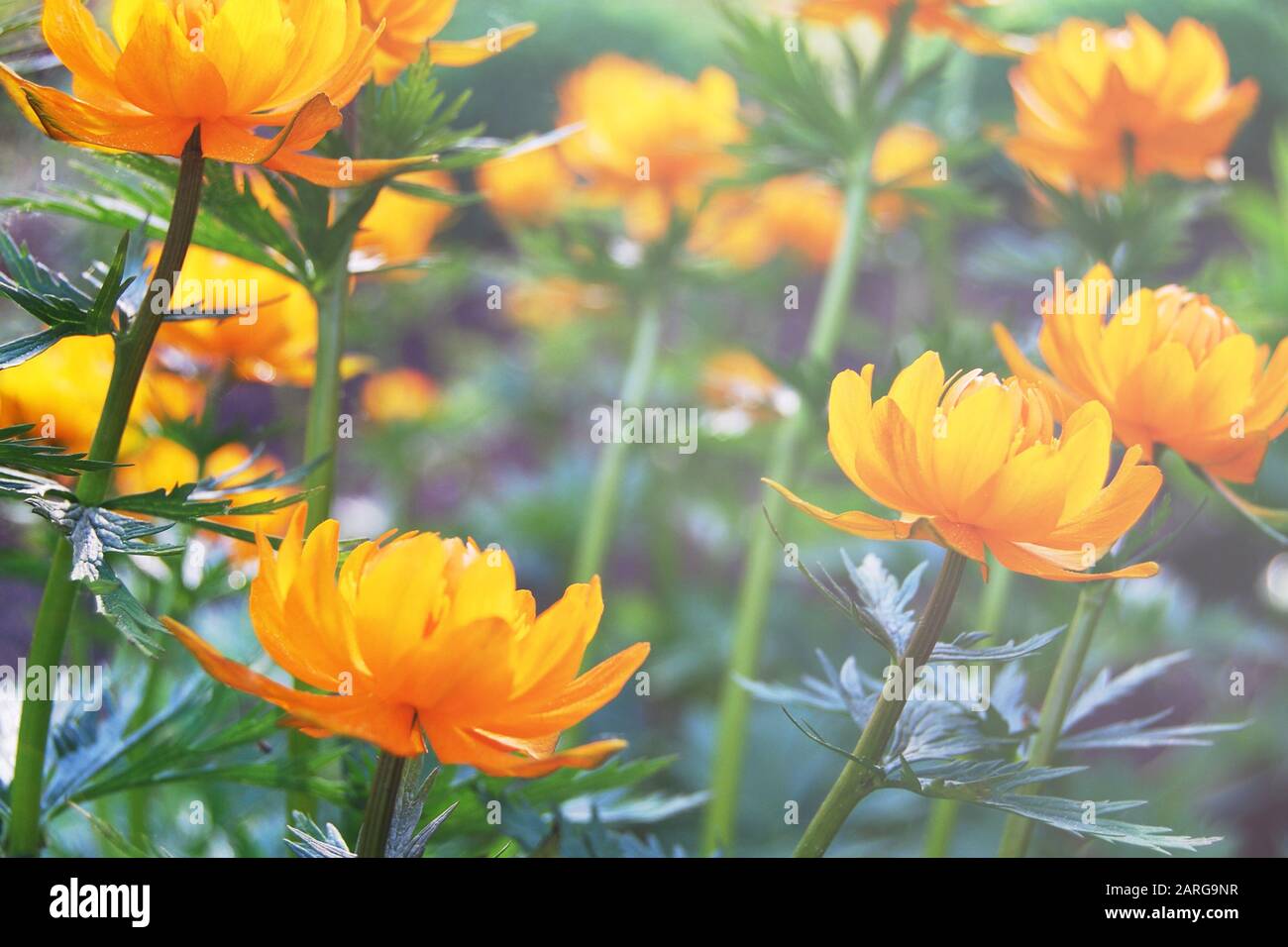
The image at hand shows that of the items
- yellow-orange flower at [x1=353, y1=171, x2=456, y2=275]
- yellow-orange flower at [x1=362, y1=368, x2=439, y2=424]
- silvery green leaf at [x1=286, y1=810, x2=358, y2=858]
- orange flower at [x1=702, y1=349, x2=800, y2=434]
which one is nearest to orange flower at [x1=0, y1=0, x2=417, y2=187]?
silvery green leaf at [x1=286, y1=810, x2=358, y2=858]

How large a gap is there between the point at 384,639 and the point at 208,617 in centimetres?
52

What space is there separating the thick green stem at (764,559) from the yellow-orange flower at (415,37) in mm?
283

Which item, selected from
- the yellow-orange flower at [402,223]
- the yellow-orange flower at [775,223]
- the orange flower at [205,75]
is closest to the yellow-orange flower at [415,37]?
the orange flower at [205,75]

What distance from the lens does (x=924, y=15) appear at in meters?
0.68

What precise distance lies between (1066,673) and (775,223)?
2.47ft

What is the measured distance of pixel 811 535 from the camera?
1.05 metres

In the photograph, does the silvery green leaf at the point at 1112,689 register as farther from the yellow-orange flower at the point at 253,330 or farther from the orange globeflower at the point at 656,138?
the orange globeflower at the point at 656,138

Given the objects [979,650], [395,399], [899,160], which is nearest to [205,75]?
[979,650]

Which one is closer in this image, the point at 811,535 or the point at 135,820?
the point at 135,820

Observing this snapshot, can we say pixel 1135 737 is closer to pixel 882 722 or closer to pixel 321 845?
pixel 882 722

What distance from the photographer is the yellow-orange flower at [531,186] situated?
1193mm

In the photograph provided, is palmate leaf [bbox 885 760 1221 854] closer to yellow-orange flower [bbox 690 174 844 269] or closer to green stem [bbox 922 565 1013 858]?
green stem [bbox 922 565 1013 858]
